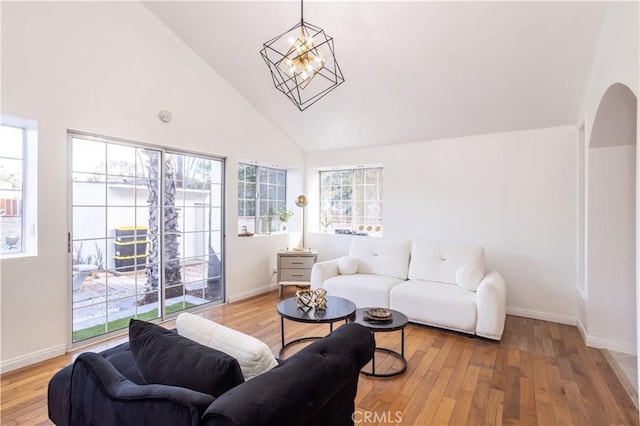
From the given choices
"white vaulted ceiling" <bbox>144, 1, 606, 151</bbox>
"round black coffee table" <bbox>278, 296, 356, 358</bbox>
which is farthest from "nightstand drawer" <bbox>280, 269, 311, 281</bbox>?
"white vaulted ceiling" <bbox>144, 1, 606, 151</bbox>

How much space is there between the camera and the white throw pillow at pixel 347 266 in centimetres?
428

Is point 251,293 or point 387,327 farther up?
point 387,327

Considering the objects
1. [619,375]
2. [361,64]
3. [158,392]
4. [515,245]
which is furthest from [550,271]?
[158,392]

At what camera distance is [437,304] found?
3379 millimetres

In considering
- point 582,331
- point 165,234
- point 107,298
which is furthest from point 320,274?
point 582,331

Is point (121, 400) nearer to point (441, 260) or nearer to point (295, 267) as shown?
point (441, 260)

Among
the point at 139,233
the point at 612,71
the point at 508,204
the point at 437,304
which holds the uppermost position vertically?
the point at 612,71

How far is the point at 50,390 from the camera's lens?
1.61 meters

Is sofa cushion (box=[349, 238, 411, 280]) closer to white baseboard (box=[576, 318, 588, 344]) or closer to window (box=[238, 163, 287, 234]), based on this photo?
window (box=[238, 163, 287, 234])

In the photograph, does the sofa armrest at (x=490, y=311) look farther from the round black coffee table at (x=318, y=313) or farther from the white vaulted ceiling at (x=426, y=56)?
the white vaulted ceiling at (x=426, y=56)

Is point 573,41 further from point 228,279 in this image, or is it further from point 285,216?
point 228,279

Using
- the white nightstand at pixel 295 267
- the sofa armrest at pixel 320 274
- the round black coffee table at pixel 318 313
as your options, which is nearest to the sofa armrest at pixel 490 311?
the round black coffee table at pixel 318 313

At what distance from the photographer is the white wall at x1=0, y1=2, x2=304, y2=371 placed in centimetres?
259

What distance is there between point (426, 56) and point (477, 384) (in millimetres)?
2875
